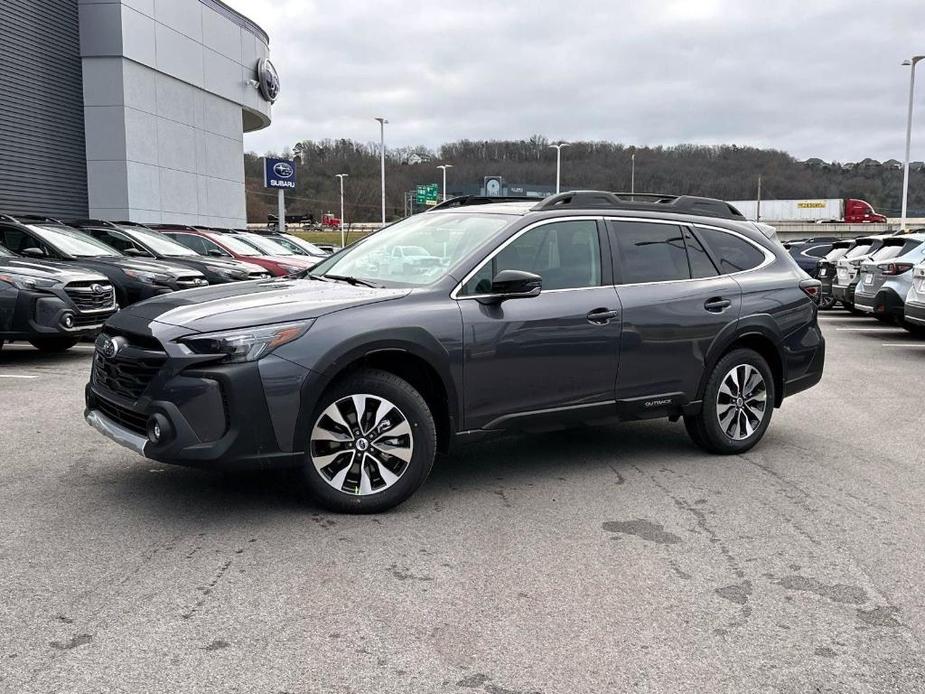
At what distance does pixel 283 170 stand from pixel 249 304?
108 feet

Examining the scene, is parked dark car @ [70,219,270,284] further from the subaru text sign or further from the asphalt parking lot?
the subaru text sign

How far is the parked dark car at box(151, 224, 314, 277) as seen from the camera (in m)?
16.4

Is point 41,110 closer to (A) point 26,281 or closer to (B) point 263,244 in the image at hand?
(B) point 263,244

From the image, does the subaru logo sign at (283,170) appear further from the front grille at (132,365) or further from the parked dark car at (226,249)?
the front grille at (132,365)

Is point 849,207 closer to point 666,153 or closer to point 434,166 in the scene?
point 666,153

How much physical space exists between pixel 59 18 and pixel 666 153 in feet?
246

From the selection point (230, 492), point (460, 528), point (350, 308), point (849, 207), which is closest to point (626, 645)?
point (460, 528)

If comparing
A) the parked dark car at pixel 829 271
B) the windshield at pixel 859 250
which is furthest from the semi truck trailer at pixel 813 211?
the windshield at pixel 859 250

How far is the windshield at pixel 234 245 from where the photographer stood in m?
16.9

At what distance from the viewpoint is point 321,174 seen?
332 feet

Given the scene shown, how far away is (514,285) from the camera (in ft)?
15.9

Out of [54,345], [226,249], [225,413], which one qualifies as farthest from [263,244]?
[225,413]

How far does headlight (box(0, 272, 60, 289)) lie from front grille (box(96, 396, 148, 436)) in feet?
18.7

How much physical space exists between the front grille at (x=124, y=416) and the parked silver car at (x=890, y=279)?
40.4ft
